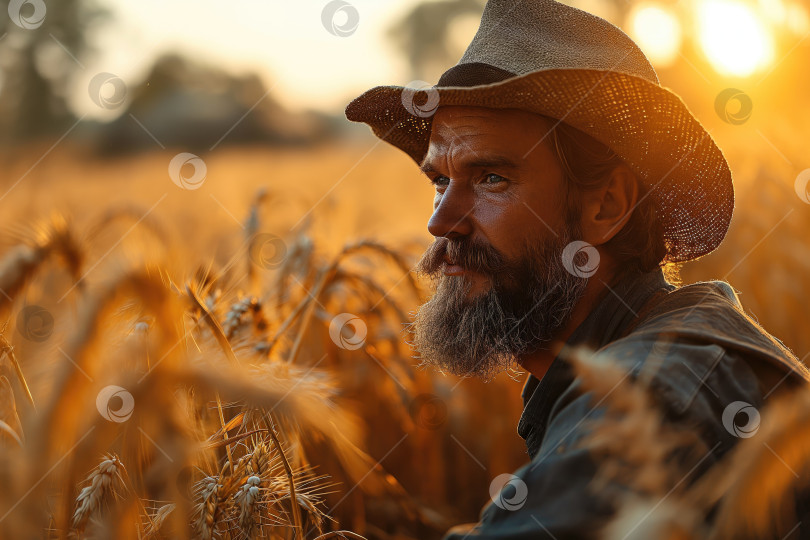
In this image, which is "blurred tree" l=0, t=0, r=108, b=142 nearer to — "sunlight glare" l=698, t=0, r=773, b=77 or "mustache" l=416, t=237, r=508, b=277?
"sunlight glare" l=698, t=0, r=773, b=77

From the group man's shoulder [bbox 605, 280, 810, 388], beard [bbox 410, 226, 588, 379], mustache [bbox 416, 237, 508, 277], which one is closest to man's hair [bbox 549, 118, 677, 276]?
beard [bbox 410, 226, 588, 379]

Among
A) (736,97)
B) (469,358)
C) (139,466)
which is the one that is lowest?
(139,466)

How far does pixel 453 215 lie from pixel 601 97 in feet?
1.59

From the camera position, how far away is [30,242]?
67.5 inches

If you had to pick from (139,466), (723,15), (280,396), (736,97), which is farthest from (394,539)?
(723,15)

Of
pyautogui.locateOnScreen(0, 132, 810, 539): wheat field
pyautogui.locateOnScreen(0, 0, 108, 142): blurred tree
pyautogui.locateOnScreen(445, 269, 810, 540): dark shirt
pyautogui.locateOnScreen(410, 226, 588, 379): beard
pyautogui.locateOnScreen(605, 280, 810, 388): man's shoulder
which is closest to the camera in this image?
pyautogui.locateOnScreen(0, 132, 810, 539): wheat field

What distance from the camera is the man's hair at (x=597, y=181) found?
2041 millimetres

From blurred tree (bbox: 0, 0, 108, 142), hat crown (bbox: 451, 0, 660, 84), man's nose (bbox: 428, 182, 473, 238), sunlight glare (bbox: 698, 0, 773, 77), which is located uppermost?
blurred tree (bbox: 0, 0, 108, 142)

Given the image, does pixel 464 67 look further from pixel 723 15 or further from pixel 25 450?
pixel 723 15

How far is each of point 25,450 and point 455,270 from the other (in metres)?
1.32

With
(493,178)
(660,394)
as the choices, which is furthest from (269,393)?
(493,178)

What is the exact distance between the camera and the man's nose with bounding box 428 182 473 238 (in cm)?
204

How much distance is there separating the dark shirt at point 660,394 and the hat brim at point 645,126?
0.43m

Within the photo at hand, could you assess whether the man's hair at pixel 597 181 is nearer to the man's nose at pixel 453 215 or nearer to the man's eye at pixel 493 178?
the man's eye at pixel 493 178
